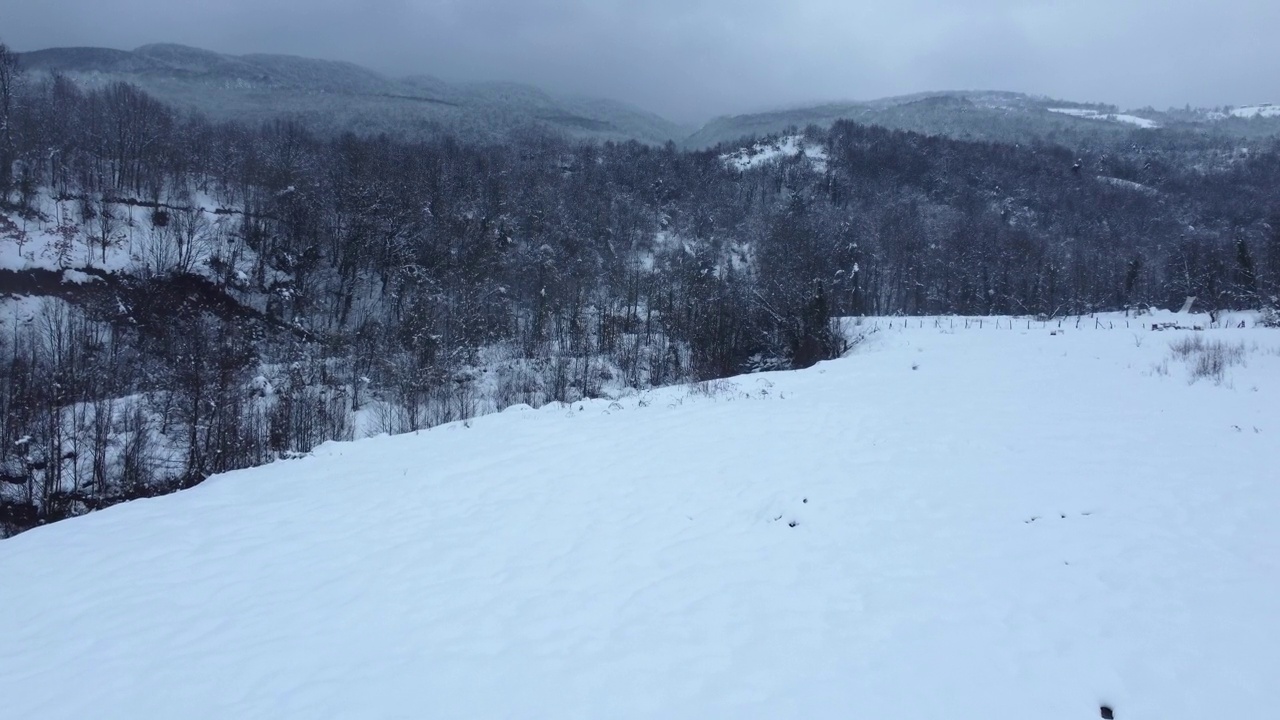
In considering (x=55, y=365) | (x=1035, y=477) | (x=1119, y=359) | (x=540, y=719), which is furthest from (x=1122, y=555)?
(x=55, y=365)

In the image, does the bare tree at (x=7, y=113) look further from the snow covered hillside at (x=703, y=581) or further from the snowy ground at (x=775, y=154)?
the snowy ground at (x=775, y=154)

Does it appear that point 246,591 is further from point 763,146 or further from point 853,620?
point 763,146

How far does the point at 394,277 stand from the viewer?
53.5m

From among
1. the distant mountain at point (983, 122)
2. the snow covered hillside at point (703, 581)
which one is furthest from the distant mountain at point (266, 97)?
the snow covered hillside at point (703, 581)

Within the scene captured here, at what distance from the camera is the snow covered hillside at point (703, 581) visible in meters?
4.56

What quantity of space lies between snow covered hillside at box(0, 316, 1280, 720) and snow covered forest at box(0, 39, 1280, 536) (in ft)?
63.2

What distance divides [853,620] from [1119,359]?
19.1m

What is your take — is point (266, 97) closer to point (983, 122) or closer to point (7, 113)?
point (7, 113)

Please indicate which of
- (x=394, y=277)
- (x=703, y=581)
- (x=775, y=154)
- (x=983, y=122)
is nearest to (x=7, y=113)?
(x=394, y=277)

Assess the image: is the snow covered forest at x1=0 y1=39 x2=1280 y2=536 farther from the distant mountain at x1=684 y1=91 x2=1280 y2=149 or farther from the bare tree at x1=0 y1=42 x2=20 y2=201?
the distant mountain at x1=684 y1=91 x2=1280 y2=149

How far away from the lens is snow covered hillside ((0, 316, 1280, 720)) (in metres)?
4.56

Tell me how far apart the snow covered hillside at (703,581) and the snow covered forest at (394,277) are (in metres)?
19.3

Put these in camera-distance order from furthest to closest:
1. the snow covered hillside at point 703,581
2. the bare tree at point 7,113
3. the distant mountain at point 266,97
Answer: the distant mountain at point 266,97 → the bare tree at point 7,113 → the snow covered hillside at point 703,581

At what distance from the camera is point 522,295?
56156 mm
